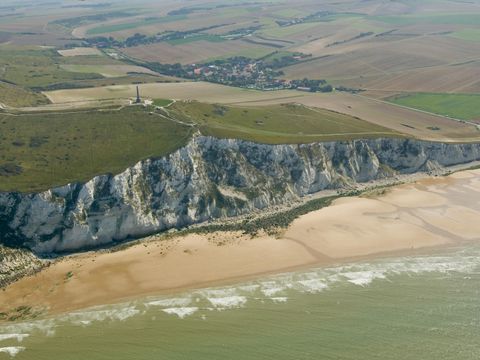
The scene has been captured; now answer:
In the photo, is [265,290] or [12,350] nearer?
Result: [12,350]

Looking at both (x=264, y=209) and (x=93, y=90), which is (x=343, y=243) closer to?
(x=264, y=209)

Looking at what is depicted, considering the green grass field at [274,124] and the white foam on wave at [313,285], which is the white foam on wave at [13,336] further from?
the green grass field at [274,124]

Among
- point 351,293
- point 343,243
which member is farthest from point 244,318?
point 343,243

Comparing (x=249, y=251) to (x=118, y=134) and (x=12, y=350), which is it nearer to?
(x=12, y=350)

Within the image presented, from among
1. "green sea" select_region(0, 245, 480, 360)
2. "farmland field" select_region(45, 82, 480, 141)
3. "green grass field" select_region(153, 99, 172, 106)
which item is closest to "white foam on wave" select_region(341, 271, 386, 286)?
"green sea" select_region(0, 245, 480, 360)

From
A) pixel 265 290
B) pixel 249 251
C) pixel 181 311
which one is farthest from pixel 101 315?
pixel 249 251

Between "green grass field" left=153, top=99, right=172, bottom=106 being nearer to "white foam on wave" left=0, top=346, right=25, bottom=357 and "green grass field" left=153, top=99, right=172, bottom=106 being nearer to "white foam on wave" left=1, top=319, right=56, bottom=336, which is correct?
"white foam on wave" left=1, top=319, right=56, bottom=336

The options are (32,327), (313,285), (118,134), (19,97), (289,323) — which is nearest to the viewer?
(289,323)
